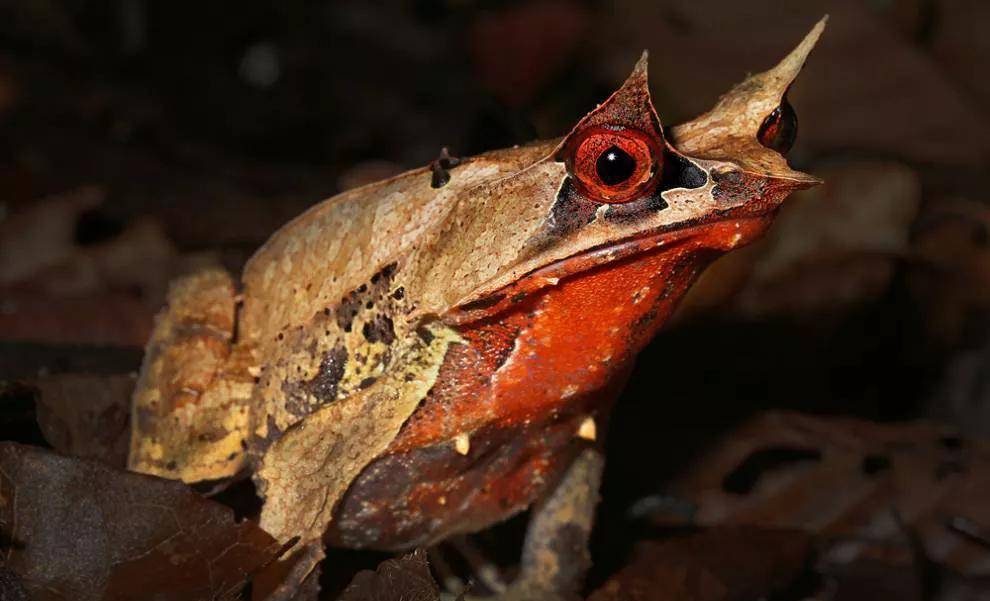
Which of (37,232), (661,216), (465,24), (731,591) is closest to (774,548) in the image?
(731,591)

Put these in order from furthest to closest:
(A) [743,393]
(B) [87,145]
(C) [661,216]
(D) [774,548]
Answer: (B) [87,145], (A) [743,393], (D) [774,548], (C) [661,216]

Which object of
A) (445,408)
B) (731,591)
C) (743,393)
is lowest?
(731,591)

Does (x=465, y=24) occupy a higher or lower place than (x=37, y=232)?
higher

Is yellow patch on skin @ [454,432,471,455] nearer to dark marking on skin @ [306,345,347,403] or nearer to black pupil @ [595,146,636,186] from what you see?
dark marking on skin @ [306,345,347,403]

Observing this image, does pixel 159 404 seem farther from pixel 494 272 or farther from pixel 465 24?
pixel 465 24

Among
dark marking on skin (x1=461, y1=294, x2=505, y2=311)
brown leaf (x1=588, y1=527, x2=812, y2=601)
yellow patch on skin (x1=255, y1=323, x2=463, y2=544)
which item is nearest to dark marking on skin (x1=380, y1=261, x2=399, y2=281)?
yellow patch on skin (x1=255, y1=323, x2=463, y2=544)

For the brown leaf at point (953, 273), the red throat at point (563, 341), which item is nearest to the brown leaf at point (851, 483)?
the brown leaf at point (953, 273)

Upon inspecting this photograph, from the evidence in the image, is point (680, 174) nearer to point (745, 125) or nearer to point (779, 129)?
point (745, 125)
